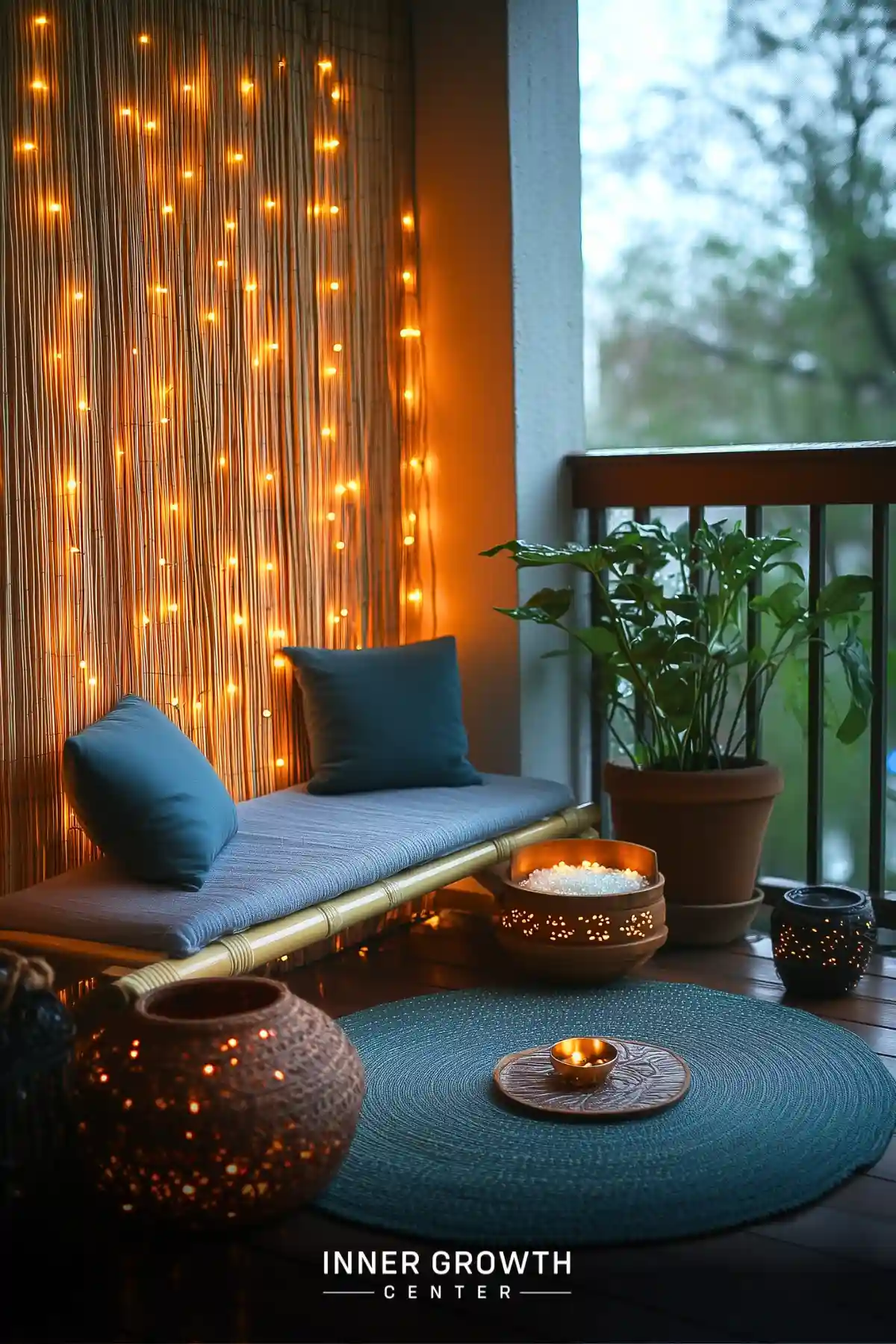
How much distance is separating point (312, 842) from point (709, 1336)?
1.35 m

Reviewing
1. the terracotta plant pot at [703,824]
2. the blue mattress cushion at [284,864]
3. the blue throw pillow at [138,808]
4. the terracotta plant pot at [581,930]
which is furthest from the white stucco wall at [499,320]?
the blue throw pillow at [138,808]

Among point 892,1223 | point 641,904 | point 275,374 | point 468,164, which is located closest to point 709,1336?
point 892,1223

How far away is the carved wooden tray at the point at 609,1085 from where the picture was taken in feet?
7.36

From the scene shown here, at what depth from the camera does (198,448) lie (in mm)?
3043

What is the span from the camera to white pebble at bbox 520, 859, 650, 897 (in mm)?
2809

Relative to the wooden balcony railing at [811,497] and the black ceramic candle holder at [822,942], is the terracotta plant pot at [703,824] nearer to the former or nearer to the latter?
the wooden balcony railing at [811,497]

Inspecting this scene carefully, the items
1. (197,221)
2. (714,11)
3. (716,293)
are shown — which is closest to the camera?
(197,221)

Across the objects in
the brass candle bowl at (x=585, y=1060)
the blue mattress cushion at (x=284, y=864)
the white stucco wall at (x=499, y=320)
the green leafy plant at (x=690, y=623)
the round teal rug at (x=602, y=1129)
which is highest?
the white stucco wall at (x=499, y=320)

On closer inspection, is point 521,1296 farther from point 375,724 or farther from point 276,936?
point 375,724

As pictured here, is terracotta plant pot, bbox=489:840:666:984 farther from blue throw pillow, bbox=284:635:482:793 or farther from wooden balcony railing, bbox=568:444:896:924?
wooden balcony railing, bbox=568:444:896:924

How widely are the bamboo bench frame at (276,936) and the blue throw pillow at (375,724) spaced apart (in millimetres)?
291

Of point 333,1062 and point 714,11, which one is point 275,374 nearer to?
point 333,1062

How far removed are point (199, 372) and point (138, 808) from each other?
100 centimetres

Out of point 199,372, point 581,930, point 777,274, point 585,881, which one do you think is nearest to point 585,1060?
point 581,930
